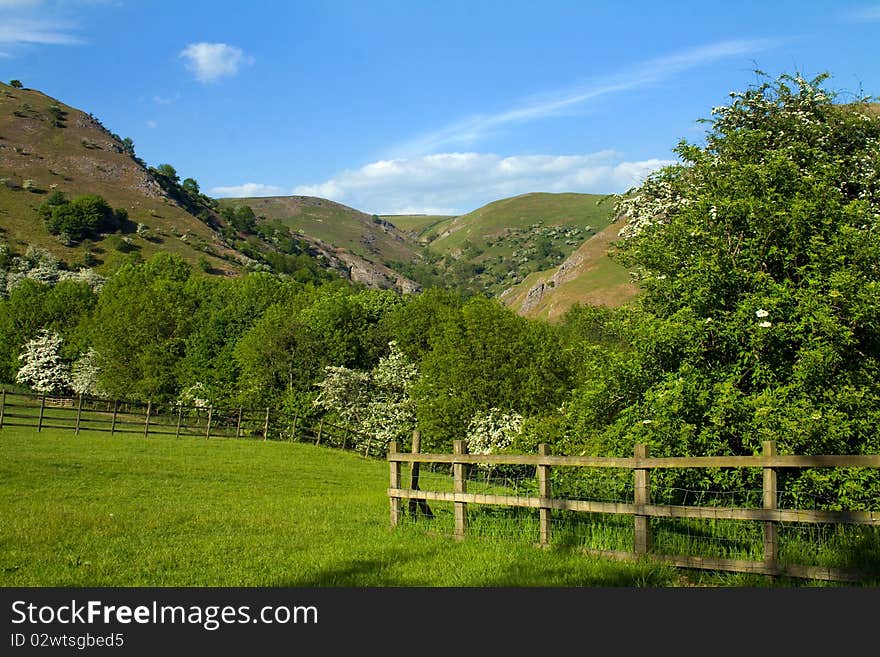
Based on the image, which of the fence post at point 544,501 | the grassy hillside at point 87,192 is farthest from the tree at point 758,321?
the grassy hillside at point 87,192

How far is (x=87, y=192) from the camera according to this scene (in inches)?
6639

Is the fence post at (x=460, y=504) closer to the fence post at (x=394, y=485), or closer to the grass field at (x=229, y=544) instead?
the grass field at (x=229, y=544)

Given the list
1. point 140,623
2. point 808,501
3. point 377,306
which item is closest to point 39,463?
point 140,623

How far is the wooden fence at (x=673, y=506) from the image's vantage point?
28.2 ft

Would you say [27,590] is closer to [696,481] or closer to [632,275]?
[696,481]

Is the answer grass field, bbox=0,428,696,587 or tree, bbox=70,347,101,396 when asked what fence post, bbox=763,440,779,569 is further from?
tree, bbox=70,347,101,396

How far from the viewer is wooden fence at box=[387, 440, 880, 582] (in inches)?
338

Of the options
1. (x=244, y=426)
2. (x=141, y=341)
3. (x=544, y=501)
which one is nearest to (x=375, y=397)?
(x=244, y=426)

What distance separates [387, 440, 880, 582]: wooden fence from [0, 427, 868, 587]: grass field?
23 centimetres

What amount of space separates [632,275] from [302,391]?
43.3m

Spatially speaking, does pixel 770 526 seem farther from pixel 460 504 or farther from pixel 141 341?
pixel 141 341

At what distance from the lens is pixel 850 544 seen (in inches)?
381

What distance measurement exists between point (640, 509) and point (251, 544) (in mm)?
5818

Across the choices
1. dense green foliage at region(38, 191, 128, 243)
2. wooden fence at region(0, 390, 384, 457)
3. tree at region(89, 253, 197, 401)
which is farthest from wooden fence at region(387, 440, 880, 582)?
dense green foliage at region(38, 191, 128, 243)
